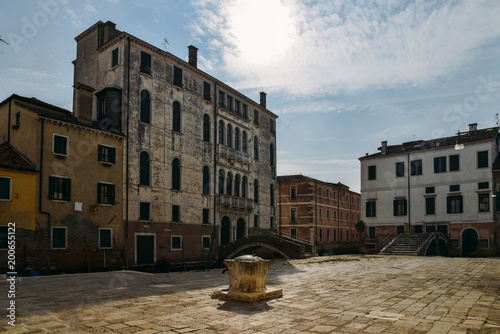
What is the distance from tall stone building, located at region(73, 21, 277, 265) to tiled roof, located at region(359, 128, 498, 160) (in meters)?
14.9

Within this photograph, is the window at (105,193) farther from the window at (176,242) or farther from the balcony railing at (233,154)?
the balcony railing at (233,154)

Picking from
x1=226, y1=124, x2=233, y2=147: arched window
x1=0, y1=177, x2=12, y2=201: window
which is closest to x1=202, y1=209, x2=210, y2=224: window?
x1=226, y1=124, x2=233, y2=147: arched window

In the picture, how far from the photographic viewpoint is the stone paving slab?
7023mm

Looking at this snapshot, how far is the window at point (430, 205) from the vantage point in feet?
118

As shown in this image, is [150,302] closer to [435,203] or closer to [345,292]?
[345,292]

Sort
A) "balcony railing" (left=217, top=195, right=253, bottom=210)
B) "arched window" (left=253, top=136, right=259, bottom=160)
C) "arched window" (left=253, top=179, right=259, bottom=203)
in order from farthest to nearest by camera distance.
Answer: "arched window" (left=253, top=136, right=259, bottom=160) → "arched window" (left=253, top=179, right=259, bottom=203) → "balcony railing" (left=217, top=195, right=253, bottom=210)

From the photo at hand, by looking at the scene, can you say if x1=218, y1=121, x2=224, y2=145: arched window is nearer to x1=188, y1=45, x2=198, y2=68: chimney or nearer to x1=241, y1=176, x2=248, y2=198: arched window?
x1=241, y1=176, x2=248, y2=198: arched window

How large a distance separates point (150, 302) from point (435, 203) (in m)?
32.7

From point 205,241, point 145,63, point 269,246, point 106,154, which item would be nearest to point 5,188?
point 106,154

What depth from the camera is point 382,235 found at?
38406 millimetres

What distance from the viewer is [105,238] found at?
22844 millimetres

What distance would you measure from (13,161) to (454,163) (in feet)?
111

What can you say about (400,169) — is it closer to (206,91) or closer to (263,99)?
(263,99)

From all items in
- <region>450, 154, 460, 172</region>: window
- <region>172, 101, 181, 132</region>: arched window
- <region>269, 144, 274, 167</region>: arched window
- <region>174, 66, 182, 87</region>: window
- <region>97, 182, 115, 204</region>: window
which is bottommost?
<region>97, 182, 115, 204</region>: window
